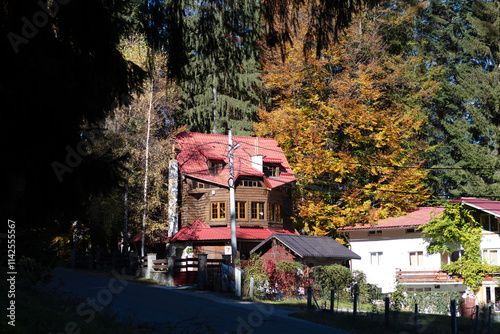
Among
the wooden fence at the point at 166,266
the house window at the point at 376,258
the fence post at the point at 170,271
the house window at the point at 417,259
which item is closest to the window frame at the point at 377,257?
the house window at the point at 376,258

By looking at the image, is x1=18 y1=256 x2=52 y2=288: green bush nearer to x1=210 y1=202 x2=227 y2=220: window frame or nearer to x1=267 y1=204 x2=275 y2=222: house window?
x1=210 y1=202 x2=227 y2=220: window frame

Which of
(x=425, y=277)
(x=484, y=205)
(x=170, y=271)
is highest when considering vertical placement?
(x=484, y=205)

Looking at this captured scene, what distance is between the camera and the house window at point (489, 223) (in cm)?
3534

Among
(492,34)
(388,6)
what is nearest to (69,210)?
(388,6)

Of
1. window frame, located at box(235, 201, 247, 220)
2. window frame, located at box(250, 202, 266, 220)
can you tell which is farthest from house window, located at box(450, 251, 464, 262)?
window frame, located at box(235, 201, 247, 220)

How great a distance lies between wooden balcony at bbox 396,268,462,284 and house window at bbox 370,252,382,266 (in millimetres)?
2808

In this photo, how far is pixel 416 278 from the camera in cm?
3691

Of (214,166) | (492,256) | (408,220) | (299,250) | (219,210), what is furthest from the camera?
(214,166)

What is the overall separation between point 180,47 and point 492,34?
1704 inches

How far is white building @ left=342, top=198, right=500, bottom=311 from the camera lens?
34.9 m

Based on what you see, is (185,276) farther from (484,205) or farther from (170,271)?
(484,205)

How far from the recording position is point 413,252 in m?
39.3

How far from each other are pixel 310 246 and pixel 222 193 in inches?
414

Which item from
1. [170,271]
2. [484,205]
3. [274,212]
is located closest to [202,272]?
[170,271]
